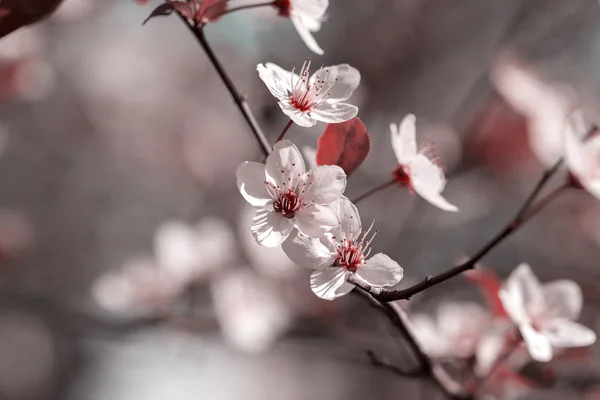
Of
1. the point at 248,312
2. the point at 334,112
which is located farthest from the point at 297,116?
the point at 248,312

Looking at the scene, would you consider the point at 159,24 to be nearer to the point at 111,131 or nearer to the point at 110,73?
the point at 110,73

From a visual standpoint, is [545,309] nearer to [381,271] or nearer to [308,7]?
[381,271]

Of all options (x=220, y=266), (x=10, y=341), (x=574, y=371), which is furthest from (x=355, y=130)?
(x=10, y=341)

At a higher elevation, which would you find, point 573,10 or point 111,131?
point 573,10

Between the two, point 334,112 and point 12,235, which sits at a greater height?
point 334,112

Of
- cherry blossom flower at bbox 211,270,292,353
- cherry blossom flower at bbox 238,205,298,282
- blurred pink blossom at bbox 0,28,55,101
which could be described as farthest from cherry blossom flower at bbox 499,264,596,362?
blurred pink blossom at bbox 0,28,55,101

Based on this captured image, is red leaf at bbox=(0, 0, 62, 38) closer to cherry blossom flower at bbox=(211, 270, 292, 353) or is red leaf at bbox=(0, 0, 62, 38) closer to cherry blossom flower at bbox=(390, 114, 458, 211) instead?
cherry blossom flower at bbox=(390, 114, 458, 211)

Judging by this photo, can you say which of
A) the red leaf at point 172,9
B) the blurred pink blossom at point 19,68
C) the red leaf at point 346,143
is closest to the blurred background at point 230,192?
the blurred pink blossom at point 19,68
